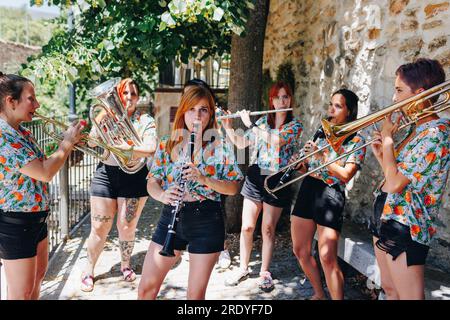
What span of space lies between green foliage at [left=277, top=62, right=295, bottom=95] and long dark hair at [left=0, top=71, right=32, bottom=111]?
13.3 ft

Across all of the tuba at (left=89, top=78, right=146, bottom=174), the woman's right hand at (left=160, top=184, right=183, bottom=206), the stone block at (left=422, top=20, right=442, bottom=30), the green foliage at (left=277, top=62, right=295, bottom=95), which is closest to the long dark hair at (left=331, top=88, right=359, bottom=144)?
the stone block at (left=422, top=20, right=442, bottom=30)

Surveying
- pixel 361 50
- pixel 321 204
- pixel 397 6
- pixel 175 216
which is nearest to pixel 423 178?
pixel 321 204

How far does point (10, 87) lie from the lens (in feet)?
8.14

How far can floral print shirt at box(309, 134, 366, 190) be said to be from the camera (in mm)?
2965

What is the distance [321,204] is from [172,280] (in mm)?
1665

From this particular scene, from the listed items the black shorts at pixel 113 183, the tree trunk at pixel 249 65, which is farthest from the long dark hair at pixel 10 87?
the tree trunk at pixel 249 65

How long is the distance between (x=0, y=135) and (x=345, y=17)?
3.52 m

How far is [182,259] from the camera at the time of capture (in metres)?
4.41

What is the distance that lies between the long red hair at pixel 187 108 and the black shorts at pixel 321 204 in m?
1.02

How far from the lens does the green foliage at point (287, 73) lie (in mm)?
5875

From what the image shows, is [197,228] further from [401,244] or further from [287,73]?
[287,73]

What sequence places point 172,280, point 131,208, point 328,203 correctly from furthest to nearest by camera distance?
point 172,280
point 131,208
point 328,203

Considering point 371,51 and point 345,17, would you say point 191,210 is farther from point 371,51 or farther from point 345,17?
point 345,17
